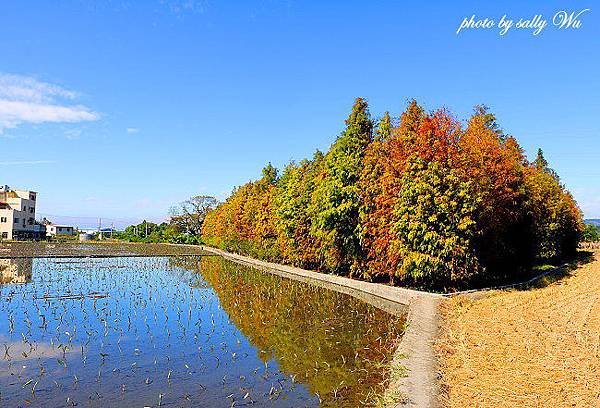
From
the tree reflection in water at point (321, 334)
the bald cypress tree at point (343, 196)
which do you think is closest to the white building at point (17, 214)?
the bald cypress tree at point (343, 196)

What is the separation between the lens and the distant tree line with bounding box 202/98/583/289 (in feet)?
62.6

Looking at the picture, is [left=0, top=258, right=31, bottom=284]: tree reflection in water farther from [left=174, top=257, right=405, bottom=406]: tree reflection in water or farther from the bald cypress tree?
the bald cypress tree

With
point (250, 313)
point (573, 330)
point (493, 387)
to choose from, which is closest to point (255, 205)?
point (250, 313)

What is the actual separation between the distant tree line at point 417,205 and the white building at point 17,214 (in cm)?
5077

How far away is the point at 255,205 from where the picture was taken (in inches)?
1658

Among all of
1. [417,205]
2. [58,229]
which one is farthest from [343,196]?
[58,229]

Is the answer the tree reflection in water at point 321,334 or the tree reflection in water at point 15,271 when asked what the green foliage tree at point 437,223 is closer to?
the tree reflection in water at point 321,334

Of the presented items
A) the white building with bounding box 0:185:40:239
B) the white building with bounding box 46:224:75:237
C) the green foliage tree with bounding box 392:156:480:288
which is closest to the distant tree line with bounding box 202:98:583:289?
the green foliage tree with bounding box 392:156:480:288

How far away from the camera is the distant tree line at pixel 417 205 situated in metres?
19.1

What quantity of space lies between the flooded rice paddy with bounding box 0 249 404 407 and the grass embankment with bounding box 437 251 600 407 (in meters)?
1.49

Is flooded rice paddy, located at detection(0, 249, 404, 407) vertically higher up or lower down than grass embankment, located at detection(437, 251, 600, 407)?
lower down

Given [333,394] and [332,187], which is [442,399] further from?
[332,187]

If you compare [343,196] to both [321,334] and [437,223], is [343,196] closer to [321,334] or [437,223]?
[437,223]

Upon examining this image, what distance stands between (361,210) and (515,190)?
761cm
